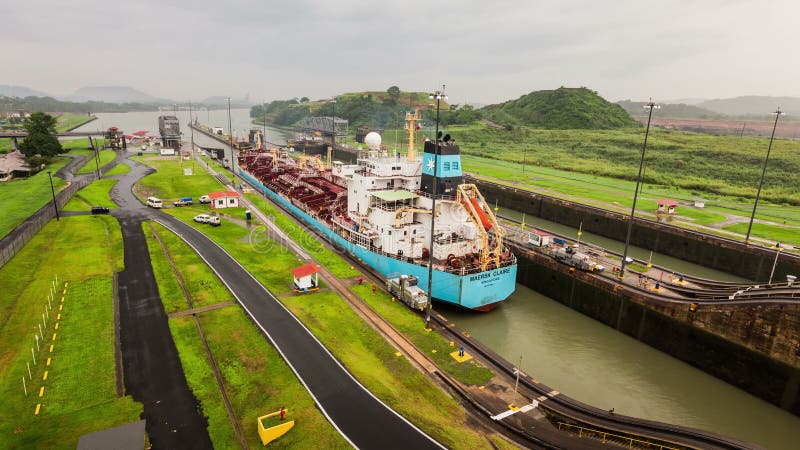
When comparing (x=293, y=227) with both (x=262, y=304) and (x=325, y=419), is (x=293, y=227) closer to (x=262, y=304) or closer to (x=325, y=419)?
(x=262, y=304)

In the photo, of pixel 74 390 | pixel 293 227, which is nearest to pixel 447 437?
pixel 74 390

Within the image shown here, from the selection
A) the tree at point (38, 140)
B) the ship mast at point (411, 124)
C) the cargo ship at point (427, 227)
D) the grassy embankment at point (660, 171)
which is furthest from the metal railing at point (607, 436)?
the tree at point (38, 140)

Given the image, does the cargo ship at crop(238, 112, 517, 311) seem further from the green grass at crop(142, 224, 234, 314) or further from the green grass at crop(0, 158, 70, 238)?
the green grass at crop(0, 158, 70, 238)

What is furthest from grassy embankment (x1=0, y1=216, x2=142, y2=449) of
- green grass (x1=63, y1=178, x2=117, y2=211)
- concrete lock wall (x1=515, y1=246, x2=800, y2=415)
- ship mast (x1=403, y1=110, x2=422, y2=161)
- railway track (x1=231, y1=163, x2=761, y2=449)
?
concrete lock wall (x1=515, y1=246, x2=800, y2=415)

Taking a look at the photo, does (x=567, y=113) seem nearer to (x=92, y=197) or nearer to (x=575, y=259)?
(x=575, y=259)

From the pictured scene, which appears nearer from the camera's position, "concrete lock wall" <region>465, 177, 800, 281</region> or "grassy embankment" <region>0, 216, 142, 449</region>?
"grassy embankment" <region>0, 216, 142, 449</region>

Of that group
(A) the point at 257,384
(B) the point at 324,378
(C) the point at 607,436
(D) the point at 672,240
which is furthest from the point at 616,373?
(D) the point at 672,240

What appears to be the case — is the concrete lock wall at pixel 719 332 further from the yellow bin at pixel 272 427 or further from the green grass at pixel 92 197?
the green grass at pixel 92 197
